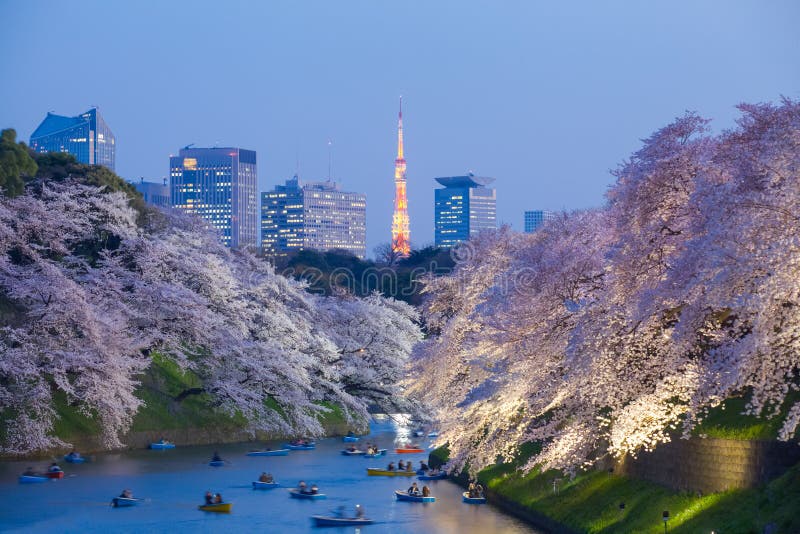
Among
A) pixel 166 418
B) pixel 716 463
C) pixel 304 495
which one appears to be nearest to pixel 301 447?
pixel 166 418

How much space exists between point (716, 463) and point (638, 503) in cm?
332

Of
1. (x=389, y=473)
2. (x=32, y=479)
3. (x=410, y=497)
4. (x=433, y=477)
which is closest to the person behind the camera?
(x=410, y=497)

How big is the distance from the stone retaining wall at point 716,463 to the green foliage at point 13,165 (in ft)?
113

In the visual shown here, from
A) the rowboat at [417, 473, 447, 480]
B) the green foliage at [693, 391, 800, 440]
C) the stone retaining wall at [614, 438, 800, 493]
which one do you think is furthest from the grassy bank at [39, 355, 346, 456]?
the green foliage at [693, 391, 800, 440]

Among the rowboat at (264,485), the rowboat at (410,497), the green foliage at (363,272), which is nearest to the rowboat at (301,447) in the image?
the rowboat at (264,485)

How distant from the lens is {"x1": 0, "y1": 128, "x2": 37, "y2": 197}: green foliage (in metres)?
50.0

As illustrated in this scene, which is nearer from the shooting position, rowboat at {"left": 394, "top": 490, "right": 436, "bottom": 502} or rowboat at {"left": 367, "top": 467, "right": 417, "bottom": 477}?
rowboat at {"left": 394, "top": 490, "right": 436, "bottom": 502}

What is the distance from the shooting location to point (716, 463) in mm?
22531

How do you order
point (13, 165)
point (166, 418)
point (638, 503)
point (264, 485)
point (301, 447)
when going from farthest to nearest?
point (301, 447) < point (166, 418) < point (13, 165) < point (264, 485) < point (638, 503)

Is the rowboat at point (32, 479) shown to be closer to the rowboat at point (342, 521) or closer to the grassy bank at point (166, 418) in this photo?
the grassy bank at point (166, 418)

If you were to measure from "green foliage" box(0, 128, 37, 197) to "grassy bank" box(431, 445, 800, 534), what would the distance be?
2689 centimetres

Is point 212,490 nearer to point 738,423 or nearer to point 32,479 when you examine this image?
point 32,479

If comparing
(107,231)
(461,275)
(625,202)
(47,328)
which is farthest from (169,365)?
(625,202)

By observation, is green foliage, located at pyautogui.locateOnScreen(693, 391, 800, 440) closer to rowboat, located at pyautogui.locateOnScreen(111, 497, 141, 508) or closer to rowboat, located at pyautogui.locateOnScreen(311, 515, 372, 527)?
rowboat, located at pyautogui.locateOnScreen(311, 515, 372, 527)
